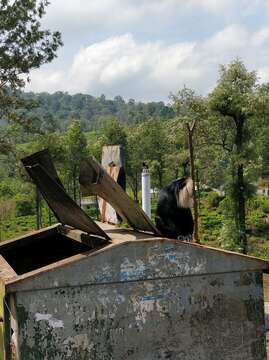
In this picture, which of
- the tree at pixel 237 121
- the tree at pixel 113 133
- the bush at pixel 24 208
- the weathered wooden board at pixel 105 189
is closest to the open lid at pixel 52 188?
the weathered wooden board at pixel 105 189

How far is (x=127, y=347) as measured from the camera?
14.5ft

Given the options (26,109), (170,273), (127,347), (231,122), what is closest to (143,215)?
(170,273)

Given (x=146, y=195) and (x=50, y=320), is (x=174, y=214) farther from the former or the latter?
(x=146, y=195)

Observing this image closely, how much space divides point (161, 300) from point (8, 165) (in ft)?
50.6

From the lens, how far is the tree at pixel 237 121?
68.6 feet

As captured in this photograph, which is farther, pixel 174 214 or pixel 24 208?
pixel 24 208

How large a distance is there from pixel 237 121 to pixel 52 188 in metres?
→ 17.8

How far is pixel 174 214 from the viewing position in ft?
20.6

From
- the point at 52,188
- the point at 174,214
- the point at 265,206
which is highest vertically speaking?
the point at 52,188

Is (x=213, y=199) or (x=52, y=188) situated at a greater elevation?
(x=52, y=188)

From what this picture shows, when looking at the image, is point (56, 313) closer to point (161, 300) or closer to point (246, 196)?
point (161, 300)

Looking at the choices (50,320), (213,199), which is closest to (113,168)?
(50,320)

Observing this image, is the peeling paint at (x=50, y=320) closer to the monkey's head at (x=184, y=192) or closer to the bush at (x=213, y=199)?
the monkey's head at (x=184, y=192)

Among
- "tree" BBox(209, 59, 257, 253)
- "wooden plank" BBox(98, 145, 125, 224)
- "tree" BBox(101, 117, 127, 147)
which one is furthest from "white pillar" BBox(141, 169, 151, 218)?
"tree" BBox(101, 117, 127, 147)
